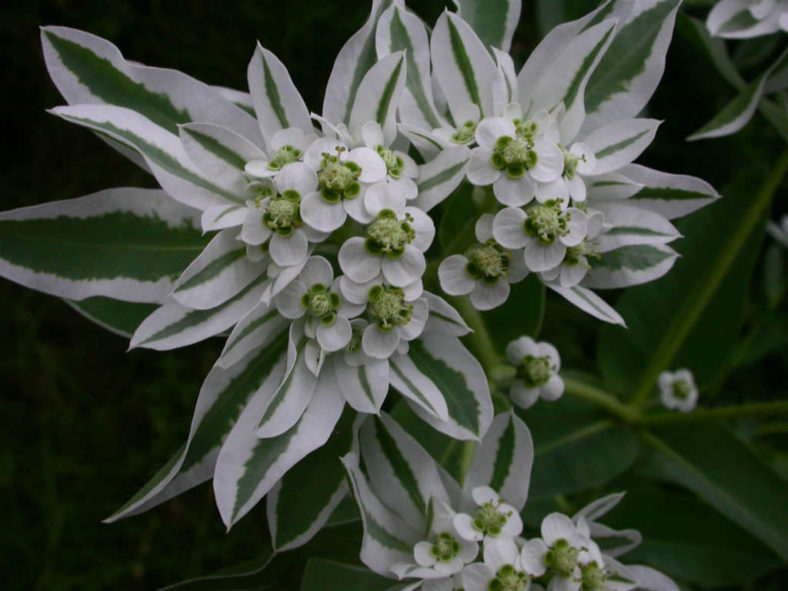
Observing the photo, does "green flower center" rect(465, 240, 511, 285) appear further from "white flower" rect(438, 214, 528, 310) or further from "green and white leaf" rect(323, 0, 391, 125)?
"green and white leaf" rect(323, 0, 391, 125)

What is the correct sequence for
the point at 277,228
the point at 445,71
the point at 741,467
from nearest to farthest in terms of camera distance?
the point at 277,228, the point at 445,71, the point at 741,467

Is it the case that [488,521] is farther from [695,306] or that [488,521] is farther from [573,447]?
[695,306]

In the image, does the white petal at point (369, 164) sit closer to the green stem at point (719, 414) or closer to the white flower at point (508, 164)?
the white flower at point (508, 164)

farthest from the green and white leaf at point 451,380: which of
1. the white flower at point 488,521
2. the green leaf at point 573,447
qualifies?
the green leaf at point 573,447

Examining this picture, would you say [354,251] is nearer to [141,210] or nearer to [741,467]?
[141,210]

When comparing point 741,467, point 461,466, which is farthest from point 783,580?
point 461,466

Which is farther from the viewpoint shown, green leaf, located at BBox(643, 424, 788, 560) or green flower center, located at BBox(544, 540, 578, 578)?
green leaf, located at BBox(643, 424, 788, 560)

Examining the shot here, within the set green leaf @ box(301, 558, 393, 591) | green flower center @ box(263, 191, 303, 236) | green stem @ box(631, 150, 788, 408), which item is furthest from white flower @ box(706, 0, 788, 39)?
green leaf @ box(301, 558, 393, 591)
